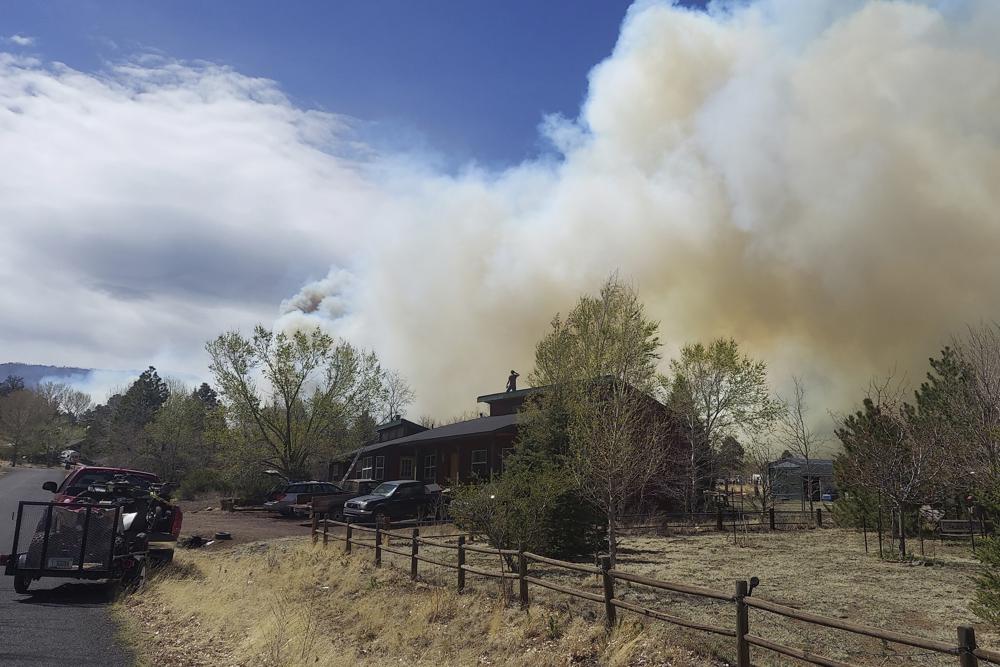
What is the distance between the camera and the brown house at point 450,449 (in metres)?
35.7

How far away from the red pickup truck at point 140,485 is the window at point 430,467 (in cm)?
2266

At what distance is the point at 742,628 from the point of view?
7785 millimetres

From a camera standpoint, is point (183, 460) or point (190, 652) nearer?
point (190, 652)

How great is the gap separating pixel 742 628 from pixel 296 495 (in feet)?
87.7

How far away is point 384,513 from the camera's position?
2620 centimetres

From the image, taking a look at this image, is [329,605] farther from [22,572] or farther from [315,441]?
[315,441]

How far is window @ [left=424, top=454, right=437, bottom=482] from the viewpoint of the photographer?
138 feet

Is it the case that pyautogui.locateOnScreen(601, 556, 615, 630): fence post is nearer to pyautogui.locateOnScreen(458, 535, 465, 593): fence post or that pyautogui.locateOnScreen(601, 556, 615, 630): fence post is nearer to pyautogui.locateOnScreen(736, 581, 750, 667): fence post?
pyautogui.locateOnScreen(736, 581, 750, 667): fence post

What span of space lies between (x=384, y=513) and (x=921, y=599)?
17556 millimetres

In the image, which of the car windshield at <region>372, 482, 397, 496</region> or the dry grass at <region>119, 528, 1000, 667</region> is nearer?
the dry grass at <region>119, 528, 1000, 667</region>

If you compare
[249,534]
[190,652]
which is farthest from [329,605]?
[249,534]

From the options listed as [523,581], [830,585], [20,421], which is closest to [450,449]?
[830,585]

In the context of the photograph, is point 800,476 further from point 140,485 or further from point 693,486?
point 140,485

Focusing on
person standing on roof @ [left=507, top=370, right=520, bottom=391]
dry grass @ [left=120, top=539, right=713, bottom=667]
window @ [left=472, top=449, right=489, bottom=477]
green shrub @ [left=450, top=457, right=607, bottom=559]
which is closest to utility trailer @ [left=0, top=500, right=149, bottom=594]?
dry grass @ [left=120, top=539, right=713, bottom=667]
